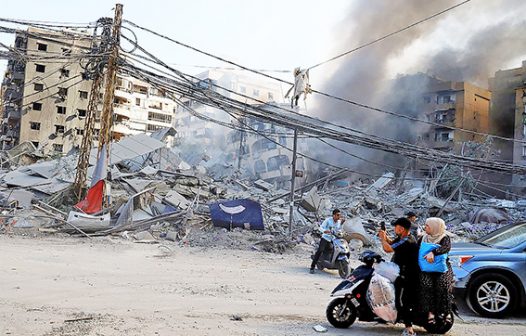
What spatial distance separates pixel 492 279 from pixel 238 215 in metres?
10.0

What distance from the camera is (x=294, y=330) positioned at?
541 cm

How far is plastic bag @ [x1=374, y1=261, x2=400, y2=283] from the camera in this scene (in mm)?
5375

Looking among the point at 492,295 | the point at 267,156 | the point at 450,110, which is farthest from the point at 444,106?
the point at 492,295

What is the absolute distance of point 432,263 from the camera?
521cm

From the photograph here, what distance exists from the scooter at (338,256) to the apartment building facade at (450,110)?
4500 centimetres

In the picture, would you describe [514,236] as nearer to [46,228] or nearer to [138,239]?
[138,239]

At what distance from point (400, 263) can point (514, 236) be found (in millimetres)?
2947

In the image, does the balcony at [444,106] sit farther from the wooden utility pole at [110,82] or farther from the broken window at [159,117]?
the wooden utility pole at [110,82]

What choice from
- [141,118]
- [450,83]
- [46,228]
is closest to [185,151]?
[141,118]

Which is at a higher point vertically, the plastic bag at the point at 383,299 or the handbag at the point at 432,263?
the handbag at the point at 432,263

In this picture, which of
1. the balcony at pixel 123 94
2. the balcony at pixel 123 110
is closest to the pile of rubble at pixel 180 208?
the balcony at pixel 123 110

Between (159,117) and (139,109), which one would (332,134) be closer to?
(139,109)

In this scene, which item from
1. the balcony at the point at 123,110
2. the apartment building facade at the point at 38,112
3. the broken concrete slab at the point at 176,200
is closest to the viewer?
the broken concrete slab at the point at 176,200

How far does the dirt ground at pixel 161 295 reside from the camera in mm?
5277
